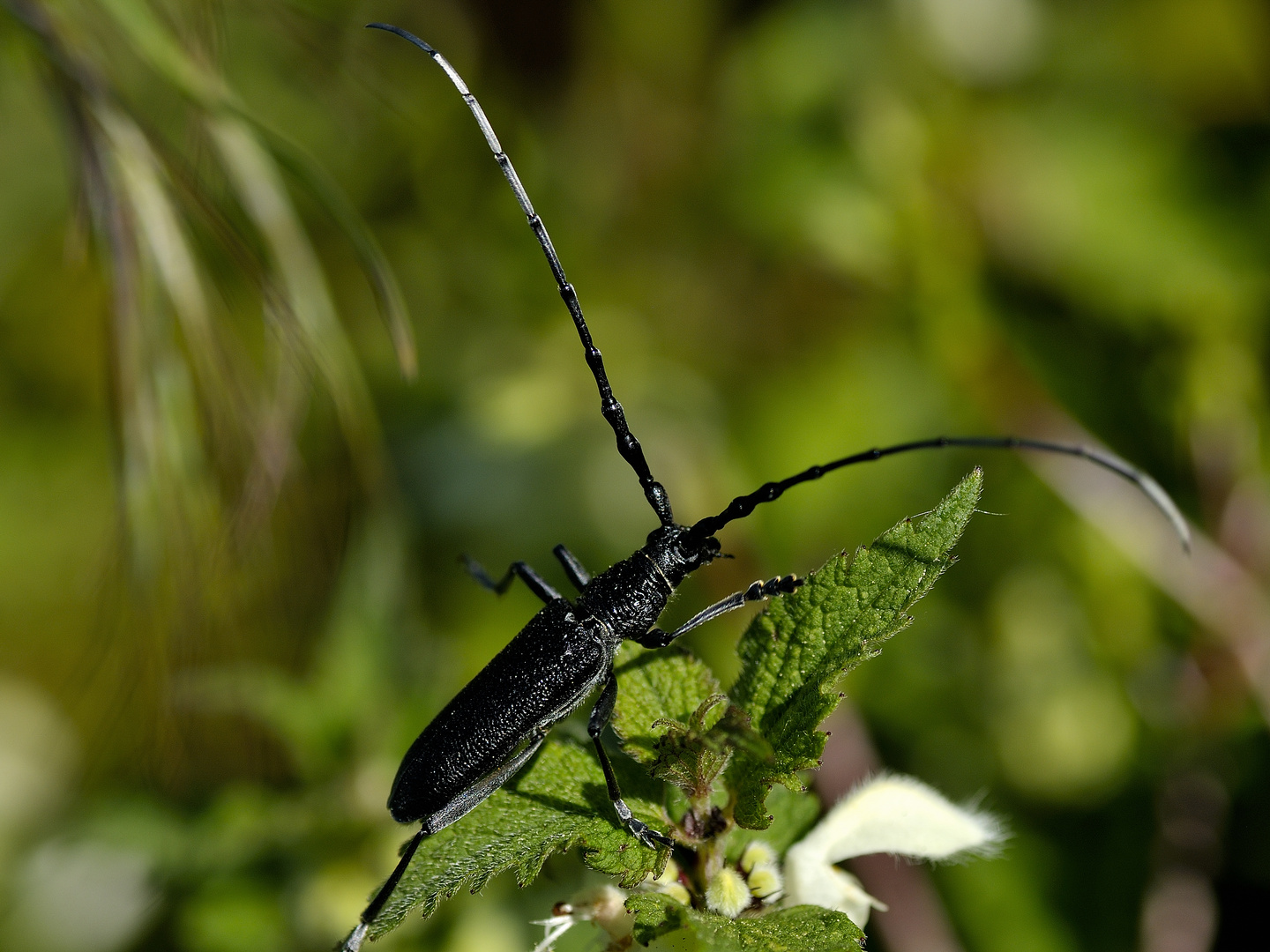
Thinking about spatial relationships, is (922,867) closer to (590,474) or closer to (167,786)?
(590,474)

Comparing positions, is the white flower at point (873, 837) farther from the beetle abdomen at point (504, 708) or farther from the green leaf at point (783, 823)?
the beetle abdomen at point (504, 708)

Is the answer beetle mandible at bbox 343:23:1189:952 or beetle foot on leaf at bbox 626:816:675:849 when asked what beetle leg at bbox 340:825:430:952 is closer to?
beetle mandible at bbox 343:23:1189:952

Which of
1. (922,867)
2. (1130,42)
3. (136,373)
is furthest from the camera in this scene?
(1130,42)

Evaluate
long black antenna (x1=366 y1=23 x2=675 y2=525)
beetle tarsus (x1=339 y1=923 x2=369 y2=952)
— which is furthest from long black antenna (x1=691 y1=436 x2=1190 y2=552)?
beetle tarsus (x1=339 y1=923 x2=369 y2=952)

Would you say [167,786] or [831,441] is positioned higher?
[831,441]

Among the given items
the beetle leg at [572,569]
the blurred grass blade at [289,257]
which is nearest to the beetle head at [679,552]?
the beetle leg at [572,569]

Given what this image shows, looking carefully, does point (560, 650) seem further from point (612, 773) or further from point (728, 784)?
point (728, 784)

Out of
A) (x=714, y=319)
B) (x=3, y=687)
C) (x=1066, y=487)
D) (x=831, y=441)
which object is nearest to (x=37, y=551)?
(x=3, y=687)
